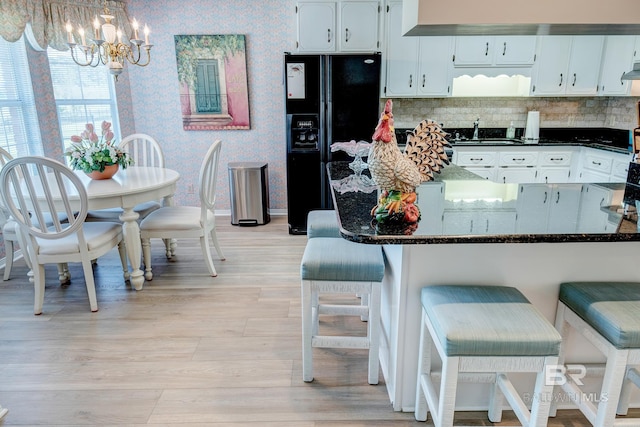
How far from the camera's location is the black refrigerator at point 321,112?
13.1 feet

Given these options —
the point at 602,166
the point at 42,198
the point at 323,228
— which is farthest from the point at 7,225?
the point at 602,166

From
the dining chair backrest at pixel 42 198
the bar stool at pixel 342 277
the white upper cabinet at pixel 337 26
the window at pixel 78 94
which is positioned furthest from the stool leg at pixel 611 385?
the window at pixel 78 94

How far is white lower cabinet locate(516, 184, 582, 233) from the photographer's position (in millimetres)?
1440

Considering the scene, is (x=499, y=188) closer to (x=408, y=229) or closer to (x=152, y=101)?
(x=408, y=229)

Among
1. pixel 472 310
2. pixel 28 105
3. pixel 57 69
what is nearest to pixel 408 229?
pixel 472 310

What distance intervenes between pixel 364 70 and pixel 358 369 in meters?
2.91

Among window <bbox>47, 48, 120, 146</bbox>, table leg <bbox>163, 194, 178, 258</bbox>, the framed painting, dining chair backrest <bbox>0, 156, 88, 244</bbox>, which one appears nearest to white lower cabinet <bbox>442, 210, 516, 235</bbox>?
dining chair backrest <bbox>0, 156, 88, 244</bbox>

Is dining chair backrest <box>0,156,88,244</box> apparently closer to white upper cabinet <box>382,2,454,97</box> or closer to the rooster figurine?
the rooster figurine

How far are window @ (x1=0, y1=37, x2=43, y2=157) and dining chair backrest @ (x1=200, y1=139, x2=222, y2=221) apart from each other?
1.84m

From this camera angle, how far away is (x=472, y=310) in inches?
54.9

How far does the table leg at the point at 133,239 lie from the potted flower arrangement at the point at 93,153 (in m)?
0.43

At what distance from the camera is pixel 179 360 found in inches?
87.2

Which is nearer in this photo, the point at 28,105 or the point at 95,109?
the point at 28,105

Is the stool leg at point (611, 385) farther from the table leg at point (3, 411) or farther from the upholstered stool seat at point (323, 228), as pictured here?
the table leg at point (3, 411)
